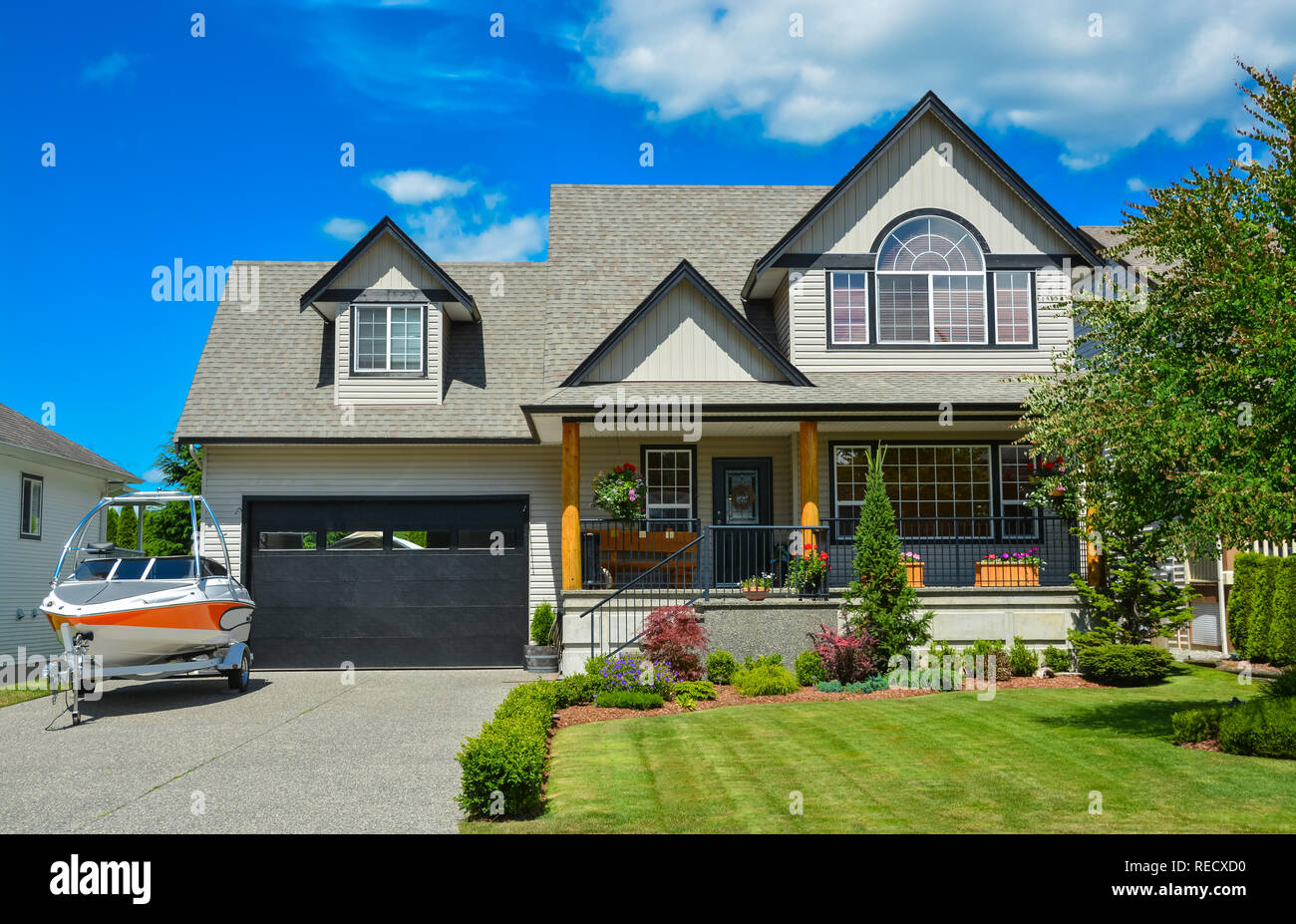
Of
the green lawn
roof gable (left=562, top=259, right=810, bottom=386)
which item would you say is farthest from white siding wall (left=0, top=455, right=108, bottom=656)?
the green lawn

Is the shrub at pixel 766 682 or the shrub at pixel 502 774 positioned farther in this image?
the shrub at pixel 766 682

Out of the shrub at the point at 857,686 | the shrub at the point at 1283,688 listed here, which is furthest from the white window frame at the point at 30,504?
the shrub at the point at 1283,688

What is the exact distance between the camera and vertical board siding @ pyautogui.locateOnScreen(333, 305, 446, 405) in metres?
19.9

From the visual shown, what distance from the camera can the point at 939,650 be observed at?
15.4 metres

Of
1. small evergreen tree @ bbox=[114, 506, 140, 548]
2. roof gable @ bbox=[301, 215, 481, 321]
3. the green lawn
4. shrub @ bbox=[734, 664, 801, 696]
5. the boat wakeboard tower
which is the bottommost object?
the green lawn

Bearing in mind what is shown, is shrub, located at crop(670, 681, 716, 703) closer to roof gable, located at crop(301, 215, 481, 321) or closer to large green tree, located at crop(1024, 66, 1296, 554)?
large green tree, located at crop(1024, 66, 1296, 554)

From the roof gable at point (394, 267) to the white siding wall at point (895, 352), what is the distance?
6.63 meters

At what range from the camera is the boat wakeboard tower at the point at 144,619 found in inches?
528

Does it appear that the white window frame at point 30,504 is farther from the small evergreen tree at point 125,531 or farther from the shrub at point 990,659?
the shrub at point 990,659

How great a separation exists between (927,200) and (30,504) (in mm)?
20103

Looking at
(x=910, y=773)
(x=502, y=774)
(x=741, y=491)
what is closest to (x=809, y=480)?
(x=741, y=491)

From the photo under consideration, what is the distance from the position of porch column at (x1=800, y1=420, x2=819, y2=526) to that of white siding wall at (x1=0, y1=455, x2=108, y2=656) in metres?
16.7

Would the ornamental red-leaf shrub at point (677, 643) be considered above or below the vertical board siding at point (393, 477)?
below
